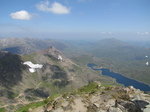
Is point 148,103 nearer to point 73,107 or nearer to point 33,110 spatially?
point 73,107

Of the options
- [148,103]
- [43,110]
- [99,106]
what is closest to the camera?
[148,103]

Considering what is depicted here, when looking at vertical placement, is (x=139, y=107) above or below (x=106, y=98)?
above

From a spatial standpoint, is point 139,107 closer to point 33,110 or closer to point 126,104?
point 126,104

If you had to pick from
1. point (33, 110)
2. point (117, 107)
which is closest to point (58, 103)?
point (33, 110)

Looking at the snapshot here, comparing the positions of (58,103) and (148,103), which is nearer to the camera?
(148,103)

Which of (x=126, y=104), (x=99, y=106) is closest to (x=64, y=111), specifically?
(x=99, y=106)

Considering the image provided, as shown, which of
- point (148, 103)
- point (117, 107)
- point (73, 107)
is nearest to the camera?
point (148, 103)

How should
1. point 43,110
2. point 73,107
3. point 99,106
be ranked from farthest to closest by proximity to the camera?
1. point 43,110
2. point 73,107
3. point 99,106

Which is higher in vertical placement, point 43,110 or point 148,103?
point 148,103

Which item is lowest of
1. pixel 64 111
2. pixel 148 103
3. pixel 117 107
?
pixel 64 111
